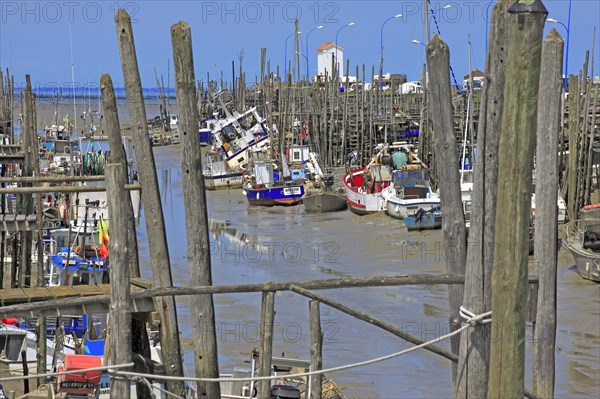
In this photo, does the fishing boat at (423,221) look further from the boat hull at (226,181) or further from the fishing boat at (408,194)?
the boat hull at (226,181)

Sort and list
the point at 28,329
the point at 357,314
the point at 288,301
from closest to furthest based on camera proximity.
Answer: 1. the point at 357,314
2. the point at 28,329
3. the point at 288,301

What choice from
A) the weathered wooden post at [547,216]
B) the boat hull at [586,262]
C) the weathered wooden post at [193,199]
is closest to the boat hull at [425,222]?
the boat hull at [586,262]

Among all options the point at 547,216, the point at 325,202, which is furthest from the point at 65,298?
the point at 325,202

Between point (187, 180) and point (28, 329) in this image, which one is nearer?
point (187, 180)

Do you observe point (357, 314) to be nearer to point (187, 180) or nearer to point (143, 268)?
point (187, 180)

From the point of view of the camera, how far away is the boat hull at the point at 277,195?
38875mm

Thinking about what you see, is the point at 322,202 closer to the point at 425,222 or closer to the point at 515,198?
the point at 425,222

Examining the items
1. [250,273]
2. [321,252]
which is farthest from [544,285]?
[321,252]

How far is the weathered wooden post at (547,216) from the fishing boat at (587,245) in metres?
12.4

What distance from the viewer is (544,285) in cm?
844

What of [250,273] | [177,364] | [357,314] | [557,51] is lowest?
[250,273]

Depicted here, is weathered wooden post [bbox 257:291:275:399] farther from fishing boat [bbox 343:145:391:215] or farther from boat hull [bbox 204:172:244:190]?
boat hull [bbox 204:172:244:190]

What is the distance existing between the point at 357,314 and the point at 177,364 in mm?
1683

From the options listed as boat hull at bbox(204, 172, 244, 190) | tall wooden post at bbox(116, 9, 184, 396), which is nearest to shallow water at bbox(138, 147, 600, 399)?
tall wooden post at bbox(116, 9, 184, 396)
